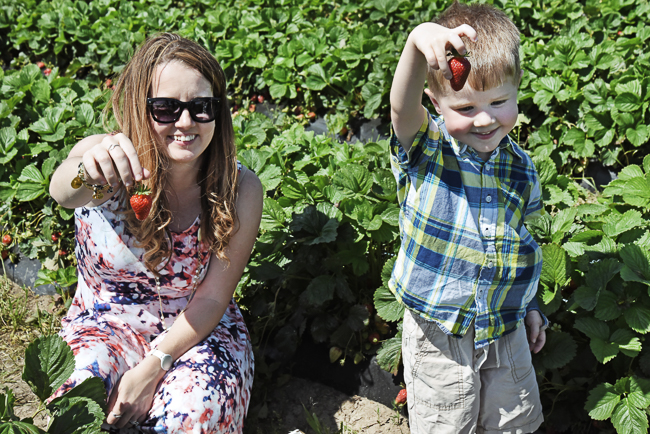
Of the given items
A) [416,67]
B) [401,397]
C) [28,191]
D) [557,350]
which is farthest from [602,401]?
[28,191]

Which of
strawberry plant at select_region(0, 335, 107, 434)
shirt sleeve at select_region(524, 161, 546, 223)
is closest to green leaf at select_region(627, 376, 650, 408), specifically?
shirt sleeve at select_region(524, 161, 546, 223)

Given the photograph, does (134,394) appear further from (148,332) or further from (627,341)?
(627,341)

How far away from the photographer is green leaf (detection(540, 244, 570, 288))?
1858mm

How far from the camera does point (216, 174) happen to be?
1892 millimetres

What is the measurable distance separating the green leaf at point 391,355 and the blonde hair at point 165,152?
64 centimetres

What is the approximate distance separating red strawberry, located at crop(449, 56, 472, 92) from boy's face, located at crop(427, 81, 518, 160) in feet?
0.34

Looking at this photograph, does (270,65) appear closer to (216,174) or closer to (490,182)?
(216,174)

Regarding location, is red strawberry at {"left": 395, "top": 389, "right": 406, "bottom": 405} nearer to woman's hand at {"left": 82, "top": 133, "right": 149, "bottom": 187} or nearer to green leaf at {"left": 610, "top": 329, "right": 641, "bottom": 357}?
green leaf at {"left": 610, "top": 329, "right": 641, "bottom": 357}

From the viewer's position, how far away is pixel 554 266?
1.87m

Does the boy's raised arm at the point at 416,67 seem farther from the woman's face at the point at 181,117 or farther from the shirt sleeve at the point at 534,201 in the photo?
the woman's face at the point at 181,117

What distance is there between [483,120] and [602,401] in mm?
1030

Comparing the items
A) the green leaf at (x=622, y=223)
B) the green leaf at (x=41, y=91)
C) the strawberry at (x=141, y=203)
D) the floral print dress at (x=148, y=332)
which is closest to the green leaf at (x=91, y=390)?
the floral print dress at (x=148, y=332)

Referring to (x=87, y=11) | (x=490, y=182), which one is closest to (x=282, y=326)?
(x=490, y=182)

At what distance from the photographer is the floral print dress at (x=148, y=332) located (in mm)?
1667
